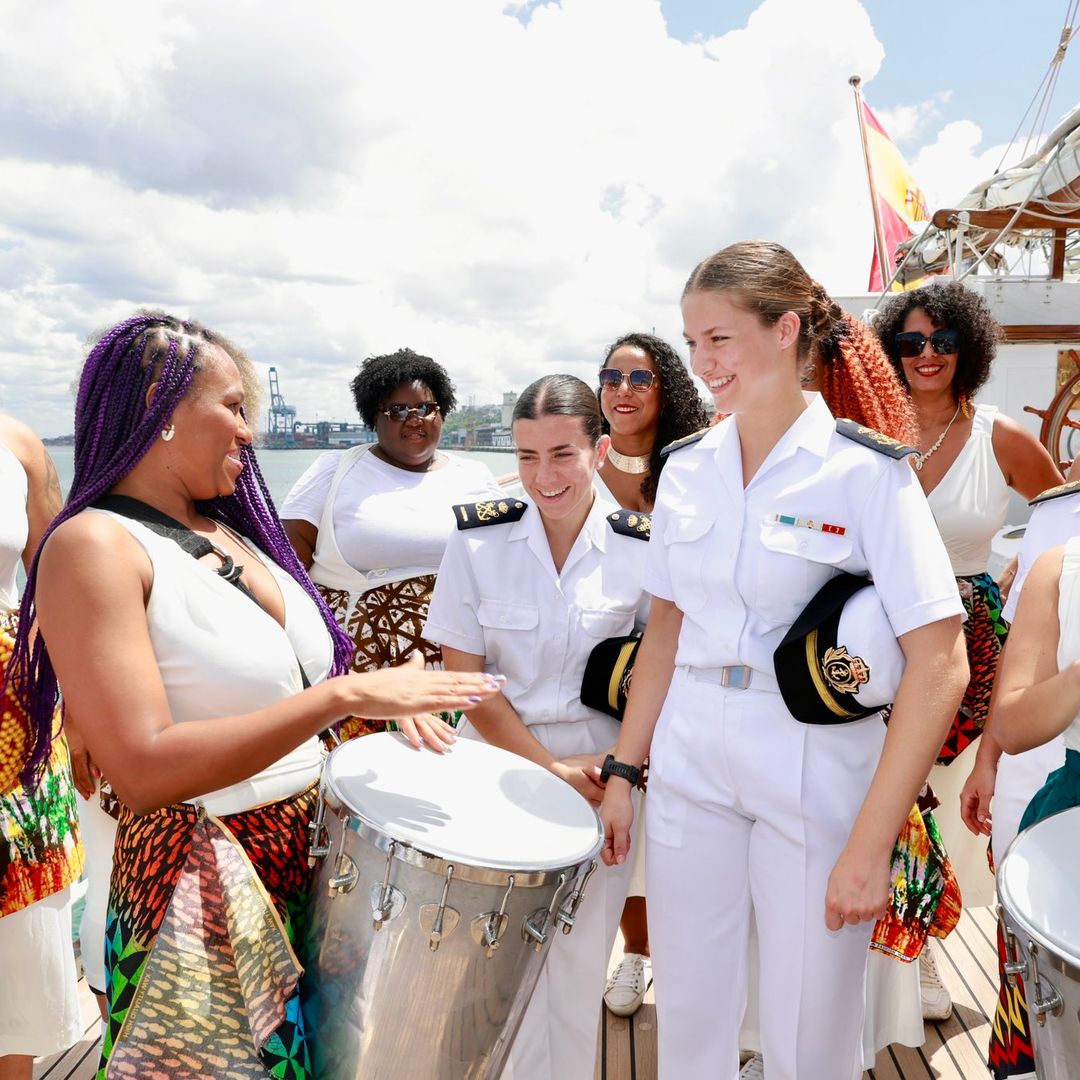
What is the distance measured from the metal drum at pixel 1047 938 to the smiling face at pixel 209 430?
4.60 feet

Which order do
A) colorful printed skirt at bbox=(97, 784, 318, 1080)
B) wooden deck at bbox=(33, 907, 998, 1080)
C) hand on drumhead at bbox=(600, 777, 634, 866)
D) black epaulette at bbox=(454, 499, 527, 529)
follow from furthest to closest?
wooden deck at bbox=(33, 907, 998, 1080) → black epaulette at bbox=(454, 499, 527, 529) → hand on drumhead at bbox=(600, 777, 634, 866) → colorful printed skirt at bbox=(97, 784, 318, 1080)

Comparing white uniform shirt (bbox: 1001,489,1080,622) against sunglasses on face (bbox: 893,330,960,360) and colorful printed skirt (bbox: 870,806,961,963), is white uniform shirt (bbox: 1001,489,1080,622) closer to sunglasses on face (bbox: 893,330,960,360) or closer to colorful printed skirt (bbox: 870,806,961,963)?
colorful printed skirt (bbox: 870,806,961,963)

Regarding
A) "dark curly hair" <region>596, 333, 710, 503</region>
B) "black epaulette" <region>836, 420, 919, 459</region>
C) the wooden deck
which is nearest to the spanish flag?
"dark curly hair" <region>596, 333, 710, 503</region>

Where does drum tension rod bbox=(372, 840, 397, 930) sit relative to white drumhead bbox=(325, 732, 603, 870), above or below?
below

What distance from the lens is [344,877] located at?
1.48m

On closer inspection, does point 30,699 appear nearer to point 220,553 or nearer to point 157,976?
point 220,553

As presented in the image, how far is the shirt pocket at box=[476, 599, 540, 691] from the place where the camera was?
2234 mm

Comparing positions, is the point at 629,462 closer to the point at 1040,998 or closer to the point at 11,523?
the point at 11,523

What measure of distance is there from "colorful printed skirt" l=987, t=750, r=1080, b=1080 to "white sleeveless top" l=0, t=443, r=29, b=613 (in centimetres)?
218

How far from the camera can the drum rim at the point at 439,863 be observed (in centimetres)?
142

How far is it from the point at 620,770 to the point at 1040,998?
3.09ft

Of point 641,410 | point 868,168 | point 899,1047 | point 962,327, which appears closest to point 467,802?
point 899,1047

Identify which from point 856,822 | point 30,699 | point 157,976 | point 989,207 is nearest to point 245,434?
point 30,699

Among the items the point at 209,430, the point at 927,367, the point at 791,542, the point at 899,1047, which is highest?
the point at 927,367
